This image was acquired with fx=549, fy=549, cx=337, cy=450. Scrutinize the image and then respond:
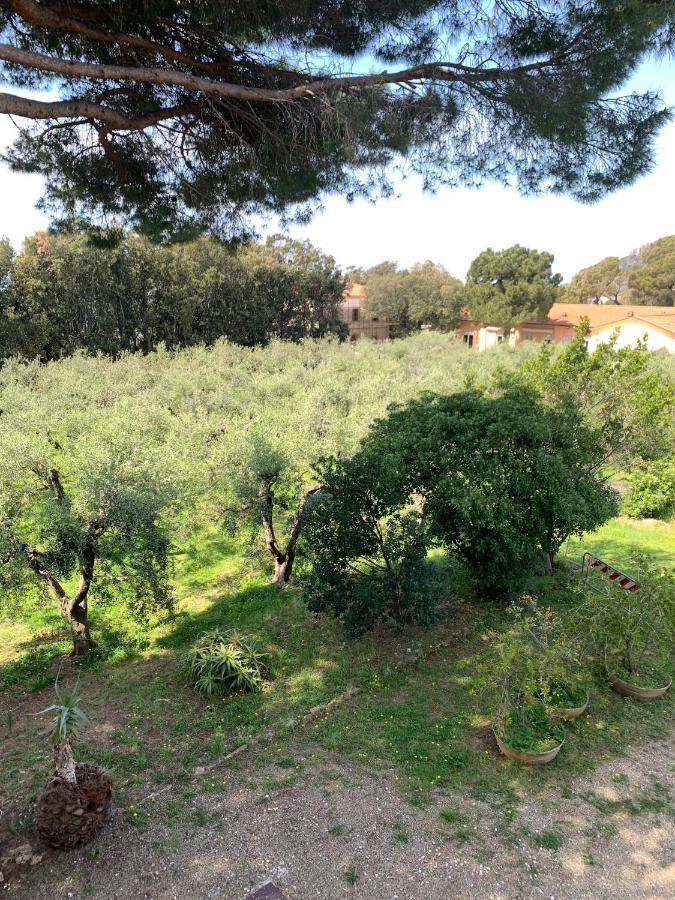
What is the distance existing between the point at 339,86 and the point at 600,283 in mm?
69860

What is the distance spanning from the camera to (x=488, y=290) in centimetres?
4728

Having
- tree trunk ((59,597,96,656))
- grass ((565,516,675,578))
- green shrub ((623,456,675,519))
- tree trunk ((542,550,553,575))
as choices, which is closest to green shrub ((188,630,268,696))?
tree trunk ((59,597,96,656))

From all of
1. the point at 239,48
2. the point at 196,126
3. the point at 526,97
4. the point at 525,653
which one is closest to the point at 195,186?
the point at 196,126

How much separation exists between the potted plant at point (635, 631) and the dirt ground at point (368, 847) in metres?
1.69

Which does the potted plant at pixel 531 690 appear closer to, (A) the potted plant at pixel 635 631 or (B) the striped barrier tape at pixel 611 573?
(A) the potted plant at pixel 635 631

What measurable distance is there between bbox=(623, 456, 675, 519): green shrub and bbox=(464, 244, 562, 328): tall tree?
32.9 m

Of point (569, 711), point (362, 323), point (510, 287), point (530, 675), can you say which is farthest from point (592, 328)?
point (530, 675)

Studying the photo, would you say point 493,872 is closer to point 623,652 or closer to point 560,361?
point 623,652

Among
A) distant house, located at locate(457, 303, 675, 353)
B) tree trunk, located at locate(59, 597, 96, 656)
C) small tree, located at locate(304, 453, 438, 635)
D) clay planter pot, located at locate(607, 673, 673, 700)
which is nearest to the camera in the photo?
clay planter pot, located at locate(607, 673, 673, 700)

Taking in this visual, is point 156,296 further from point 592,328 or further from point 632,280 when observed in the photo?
point 632,280

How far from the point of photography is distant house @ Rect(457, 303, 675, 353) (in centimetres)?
3919

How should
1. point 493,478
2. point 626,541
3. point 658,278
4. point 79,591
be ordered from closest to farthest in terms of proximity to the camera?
point 493,478 < point 79,591 < point 626,541 < point 658,278

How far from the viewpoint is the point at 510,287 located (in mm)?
45875

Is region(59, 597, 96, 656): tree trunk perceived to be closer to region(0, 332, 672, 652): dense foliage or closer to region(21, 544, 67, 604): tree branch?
region(0, 332, 672, 652): dense foliage
